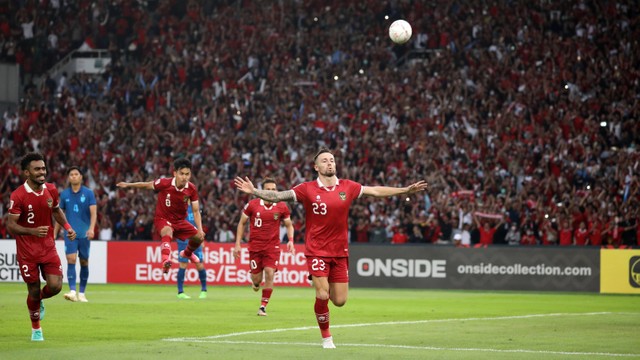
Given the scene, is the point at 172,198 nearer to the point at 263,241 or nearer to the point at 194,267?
the point at 263,241

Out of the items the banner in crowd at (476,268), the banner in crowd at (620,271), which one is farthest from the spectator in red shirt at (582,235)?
the banner in crowd at (620,271)

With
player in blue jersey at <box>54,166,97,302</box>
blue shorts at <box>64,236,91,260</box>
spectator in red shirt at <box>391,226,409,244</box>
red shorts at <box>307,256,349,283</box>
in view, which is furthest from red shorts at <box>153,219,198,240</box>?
spectator in red shirt at <box>391,226,409,244</box>

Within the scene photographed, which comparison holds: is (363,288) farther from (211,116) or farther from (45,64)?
(45,64)

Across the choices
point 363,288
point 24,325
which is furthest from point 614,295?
point 24,325

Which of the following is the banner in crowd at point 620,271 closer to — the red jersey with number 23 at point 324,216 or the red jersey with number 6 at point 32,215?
the red jersey with number 23 at point 324,216

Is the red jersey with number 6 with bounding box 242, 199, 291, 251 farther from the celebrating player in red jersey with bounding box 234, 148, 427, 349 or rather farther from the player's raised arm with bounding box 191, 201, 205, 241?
the celebrating player in red jersey with bounding box 234, 148, 427, 349

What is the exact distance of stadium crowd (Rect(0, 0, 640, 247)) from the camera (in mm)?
35625

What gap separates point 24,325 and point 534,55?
27.2 m

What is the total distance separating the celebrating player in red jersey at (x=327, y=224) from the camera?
48.7ft

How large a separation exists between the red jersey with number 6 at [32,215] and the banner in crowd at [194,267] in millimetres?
18050

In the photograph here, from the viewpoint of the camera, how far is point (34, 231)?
50.0 feet

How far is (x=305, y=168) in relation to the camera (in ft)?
129

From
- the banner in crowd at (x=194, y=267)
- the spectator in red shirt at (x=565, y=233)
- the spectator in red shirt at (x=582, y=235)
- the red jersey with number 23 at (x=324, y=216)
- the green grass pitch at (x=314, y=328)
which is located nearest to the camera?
the green grass pitch at (x=314, y=328)

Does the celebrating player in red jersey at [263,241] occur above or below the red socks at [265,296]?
above
